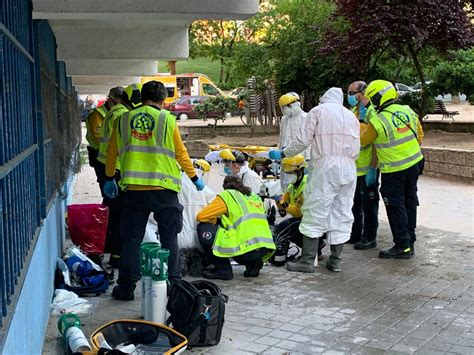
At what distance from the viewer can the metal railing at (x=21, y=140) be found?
3.17 meters

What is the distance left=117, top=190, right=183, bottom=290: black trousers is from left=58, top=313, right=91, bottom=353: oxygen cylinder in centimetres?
98

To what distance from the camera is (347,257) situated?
25.9ft

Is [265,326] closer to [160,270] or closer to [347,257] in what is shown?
[160,270]

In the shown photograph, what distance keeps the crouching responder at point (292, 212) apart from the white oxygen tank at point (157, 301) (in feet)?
7.80

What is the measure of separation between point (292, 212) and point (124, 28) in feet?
8.83

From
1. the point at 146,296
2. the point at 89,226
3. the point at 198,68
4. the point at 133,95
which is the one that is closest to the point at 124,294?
the point at 146,296

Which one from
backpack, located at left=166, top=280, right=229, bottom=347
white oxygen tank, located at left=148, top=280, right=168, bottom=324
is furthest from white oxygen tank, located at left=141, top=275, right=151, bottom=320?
backpack, located at left=166, top=280, right=229, bottom=347

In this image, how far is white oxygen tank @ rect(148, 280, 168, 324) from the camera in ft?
17.0

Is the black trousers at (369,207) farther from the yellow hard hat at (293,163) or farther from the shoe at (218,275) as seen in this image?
the shoe at (218,275)

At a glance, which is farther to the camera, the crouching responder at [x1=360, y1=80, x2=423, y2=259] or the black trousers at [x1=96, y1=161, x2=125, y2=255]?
the black trousers at [x1=96, y1=161, x2=125, y2=255]

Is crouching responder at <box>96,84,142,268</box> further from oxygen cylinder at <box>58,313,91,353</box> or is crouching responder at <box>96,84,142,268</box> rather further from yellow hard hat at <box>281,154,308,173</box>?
oxygen cylinder at <box>58,313,91,353</box>

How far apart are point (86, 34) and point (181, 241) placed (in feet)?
8.86

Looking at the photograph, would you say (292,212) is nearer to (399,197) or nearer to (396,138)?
(399,197)

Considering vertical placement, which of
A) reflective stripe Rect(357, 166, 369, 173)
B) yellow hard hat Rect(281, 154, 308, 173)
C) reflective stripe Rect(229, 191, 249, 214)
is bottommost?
reflective stripe Rect(229, 191, 249, 214)
